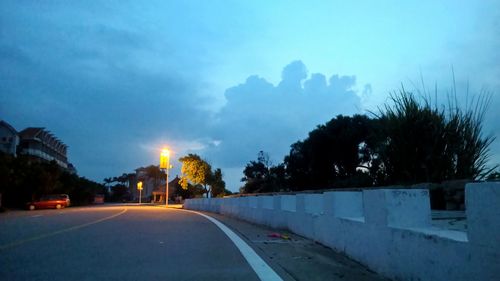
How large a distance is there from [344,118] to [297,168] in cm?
733

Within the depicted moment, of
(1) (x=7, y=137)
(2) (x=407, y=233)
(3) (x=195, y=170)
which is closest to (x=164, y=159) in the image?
(3) (x=195, y=170)

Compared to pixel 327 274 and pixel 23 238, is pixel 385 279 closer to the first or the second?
pixel 327 274

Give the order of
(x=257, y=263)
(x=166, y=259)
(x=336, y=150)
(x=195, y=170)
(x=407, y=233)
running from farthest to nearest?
(x=195, y=170), (x=336, y=150), (x=166, y=259), (x=257, y=263), (x=407, y=233)

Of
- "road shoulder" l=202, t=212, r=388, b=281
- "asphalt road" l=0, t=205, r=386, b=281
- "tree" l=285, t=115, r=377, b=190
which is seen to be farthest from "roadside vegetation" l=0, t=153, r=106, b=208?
"road shoulder" l=202, t=212, r=388, b=281

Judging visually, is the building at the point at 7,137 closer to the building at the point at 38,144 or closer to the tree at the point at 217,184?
the building at the point at 38,144

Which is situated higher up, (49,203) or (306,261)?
(49,203)

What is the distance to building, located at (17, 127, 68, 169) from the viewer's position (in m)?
88.1

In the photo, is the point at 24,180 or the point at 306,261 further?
the point at 24,180

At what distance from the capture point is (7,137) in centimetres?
7700

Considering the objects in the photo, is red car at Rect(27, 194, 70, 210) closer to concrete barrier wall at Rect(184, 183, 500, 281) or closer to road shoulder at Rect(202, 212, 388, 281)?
road shoulder at Rect(202, 212, 388, 281)

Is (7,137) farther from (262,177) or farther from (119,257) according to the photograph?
(119,257)

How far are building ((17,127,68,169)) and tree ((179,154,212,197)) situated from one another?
84.2 ft

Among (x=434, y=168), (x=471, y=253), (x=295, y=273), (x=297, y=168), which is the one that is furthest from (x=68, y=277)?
(x=297, y=168)

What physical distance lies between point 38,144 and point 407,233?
9586 cm
